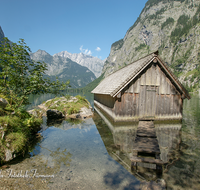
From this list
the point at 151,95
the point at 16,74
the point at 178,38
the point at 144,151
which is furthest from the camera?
the point at 178,38

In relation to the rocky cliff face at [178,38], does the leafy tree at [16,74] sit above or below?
below

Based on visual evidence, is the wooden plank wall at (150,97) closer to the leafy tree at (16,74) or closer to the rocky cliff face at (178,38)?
the leafy tree at (16,74)

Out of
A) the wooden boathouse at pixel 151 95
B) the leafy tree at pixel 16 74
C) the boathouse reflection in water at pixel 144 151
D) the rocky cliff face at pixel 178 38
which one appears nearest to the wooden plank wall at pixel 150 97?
the wooden boathouse at pixel 151 95

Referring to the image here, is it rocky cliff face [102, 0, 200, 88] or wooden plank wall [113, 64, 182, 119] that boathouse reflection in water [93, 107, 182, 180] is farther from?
rocky cliff face [102, 0, 200, 88]

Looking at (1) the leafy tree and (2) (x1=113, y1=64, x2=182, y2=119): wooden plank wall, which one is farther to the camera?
(2) (x1=113, y1=64, x2=182, y2=119): wooden plank wall

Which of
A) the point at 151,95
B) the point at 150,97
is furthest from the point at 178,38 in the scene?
the point at 150,97

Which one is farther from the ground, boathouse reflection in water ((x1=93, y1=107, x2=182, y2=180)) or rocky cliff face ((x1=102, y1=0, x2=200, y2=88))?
rocky cliff face ((x1=102, y1=0, x2=200, y2=88))

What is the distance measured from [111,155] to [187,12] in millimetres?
240984

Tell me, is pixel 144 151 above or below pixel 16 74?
below

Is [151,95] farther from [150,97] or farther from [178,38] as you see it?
[178,38]

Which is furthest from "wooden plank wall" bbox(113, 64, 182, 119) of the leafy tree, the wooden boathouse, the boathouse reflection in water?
the leafy tree

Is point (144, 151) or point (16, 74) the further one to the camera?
point (16, 74)

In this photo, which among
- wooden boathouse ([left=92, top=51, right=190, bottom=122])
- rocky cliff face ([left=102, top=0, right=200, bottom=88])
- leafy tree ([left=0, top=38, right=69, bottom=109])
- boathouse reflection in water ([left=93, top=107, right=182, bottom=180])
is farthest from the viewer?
rocky cliff face ([left=102, top=0, right=200, bottom=88])

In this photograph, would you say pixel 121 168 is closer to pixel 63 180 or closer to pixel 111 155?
pixel 111 155
